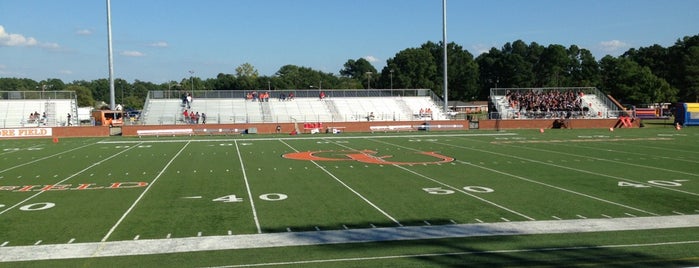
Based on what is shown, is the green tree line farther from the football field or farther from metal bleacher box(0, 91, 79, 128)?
the football field

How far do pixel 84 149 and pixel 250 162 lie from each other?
42.2 feet

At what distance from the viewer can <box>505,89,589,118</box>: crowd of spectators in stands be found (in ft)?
180

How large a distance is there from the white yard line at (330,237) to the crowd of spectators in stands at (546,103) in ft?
147

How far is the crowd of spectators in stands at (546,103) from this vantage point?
2164 inches

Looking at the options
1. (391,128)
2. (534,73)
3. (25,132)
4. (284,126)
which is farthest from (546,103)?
(534,73)

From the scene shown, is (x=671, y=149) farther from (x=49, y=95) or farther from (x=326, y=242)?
(x=49, y=95)

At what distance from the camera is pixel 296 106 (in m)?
59.1

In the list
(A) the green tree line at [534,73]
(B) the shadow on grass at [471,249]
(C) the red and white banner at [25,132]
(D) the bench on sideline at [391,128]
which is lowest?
(B) the shadow on grass at [471,249]

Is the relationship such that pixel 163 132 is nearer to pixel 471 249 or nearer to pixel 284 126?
pixel 284 126

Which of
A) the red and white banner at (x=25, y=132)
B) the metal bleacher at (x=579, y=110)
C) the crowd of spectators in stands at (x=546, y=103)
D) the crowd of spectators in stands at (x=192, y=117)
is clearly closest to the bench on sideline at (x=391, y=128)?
the metal bleacher at (x=579, y=110)

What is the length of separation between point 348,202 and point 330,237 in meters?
3.72

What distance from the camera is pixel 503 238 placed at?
10.1 m

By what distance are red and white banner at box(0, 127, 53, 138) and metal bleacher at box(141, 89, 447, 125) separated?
835 centimetres

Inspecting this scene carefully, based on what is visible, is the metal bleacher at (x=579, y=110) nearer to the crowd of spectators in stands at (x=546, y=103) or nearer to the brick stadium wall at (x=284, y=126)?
the crowd of spectators in stands at (x=546, y=103)
